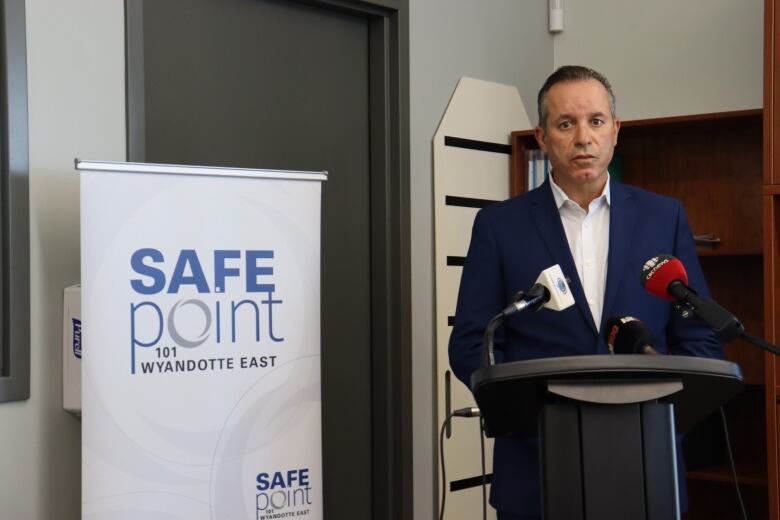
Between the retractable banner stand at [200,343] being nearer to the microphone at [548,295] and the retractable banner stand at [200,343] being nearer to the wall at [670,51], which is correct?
the microphone at [548,295]

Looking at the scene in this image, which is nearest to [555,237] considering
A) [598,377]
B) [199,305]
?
[598,377]

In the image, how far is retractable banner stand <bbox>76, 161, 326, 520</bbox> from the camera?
2271 mm

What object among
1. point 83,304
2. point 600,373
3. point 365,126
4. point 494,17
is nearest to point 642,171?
point 494,17

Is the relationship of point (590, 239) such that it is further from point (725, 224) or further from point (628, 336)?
point (725, 224)

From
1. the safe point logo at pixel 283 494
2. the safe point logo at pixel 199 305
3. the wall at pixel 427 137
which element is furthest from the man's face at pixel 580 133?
the wall at pixel 427 137

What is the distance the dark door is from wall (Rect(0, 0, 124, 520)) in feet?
0.95

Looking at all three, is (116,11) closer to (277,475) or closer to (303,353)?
(303,353)

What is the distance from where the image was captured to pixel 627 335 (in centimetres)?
155

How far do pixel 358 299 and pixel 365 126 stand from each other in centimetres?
61

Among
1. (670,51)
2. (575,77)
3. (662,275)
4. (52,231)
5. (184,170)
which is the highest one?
(670,51)

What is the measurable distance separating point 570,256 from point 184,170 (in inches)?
38.4

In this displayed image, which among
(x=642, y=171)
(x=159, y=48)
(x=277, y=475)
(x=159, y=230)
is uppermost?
(x=159, y=48)

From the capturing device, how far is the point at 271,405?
2508 mm

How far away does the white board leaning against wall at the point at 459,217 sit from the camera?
3533 mm
